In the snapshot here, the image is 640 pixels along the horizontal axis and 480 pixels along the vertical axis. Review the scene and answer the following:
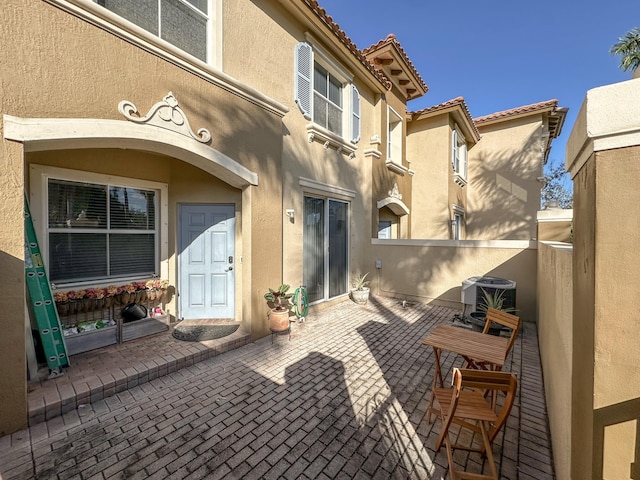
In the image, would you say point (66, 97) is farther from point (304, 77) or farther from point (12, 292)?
point (304, 77)

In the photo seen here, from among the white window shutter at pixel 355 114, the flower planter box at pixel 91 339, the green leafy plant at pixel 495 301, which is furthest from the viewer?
the white window shutter at pixel 355 114

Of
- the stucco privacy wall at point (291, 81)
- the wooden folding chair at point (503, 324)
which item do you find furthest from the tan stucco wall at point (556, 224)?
the stucco privacy wall at point (291, 81)

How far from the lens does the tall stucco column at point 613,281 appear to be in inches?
50.5

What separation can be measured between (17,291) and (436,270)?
26.7 feet

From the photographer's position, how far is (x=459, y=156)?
42.9ft

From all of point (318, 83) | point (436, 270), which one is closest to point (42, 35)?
point (318, 83)

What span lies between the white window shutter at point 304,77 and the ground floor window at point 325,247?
221 cm

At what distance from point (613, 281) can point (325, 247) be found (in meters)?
6.24

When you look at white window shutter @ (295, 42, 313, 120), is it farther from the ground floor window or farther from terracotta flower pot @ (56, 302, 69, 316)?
terracotta flower pot @ (56, 302, 69, 316)

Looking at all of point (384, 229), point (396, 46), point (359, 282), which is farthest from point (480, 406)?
point (396, 46)

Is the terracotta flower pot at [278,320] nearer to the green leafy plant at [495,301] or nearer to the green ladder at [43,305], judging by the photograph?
the green ladder at [43,305]

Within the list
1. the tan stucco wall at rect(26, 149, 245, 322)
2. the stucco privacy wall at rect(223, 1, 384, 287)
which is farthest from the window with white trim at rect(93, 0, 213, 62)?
the tan stucco wall at rect(26, 149, 245, 322)

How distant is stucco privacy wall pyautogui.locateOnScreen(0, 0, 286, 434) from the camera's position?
2.69m

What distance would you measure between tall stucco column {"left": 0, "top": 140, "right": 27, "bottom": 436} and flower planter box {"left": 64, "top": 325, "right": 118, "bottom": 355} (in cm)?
152
